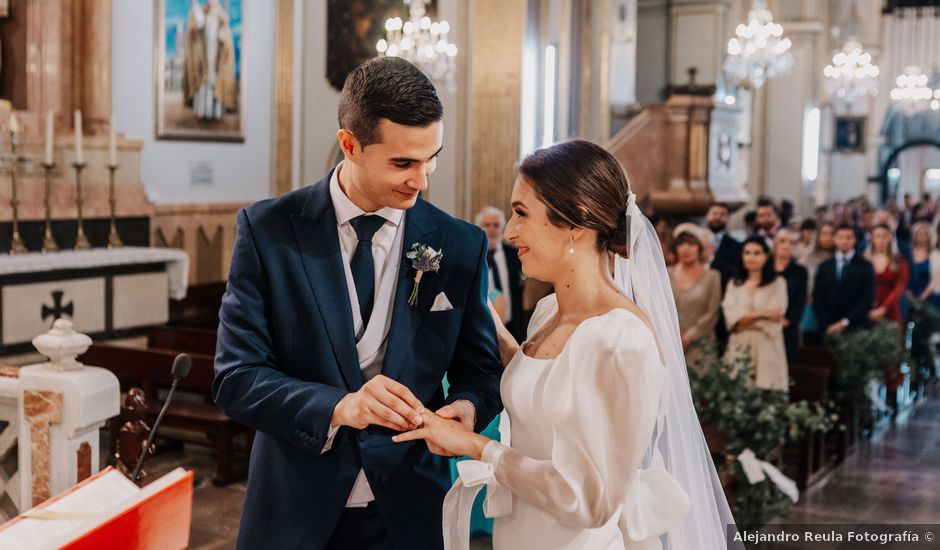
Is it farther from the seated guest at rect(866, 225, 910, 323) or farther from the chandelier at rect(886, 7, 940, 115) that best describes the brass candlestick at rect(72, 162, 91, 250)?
the chandelier at rect(886, 7, 940, 115)

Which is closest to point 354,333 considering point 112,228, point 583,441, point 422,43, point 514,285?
point 583,441

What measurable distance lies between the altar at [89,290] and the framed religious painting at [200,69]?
78.9 inches

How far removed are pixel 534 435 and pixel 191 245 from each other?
8.41 metres

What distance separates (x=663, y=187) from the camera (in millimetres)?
13992

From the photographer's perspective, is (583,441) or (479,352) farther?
(479,352)

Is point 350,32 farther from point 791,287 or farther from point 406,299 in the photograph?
point 406,299

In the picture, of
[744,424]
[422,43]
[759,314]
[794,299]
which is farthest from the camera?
[422,43]

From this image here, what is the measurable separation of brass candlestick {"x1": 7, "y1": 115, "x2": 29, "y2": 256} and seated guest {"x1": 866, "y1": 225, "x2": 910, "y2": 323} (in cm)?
676

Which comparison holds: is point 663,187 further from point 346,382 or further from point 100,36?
point 346,382

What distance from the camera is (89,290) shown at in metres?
7.69

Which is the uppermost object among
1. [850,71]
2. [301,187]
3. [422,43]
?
[850,71]

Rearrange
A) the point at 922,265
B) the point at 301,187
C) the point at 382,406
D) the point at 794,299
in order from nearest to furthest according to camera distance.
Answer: the point at 382,406 → the point at 301,187 → the point at 794,299 → the point at 922,265

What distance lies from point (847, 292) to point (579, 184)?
7.12 metres

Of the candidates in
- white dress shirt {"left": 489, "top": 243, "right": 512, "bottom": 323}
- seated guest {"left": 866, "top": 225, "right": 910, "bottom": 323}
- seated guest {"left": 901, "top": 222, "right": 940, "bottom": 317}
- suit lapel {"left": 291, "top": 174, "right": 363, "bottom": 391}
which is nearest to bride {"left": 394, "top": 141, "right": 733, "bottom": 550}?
suit lapel {"left": 291, "top": 174, "right": 363, "bottom": 391}
